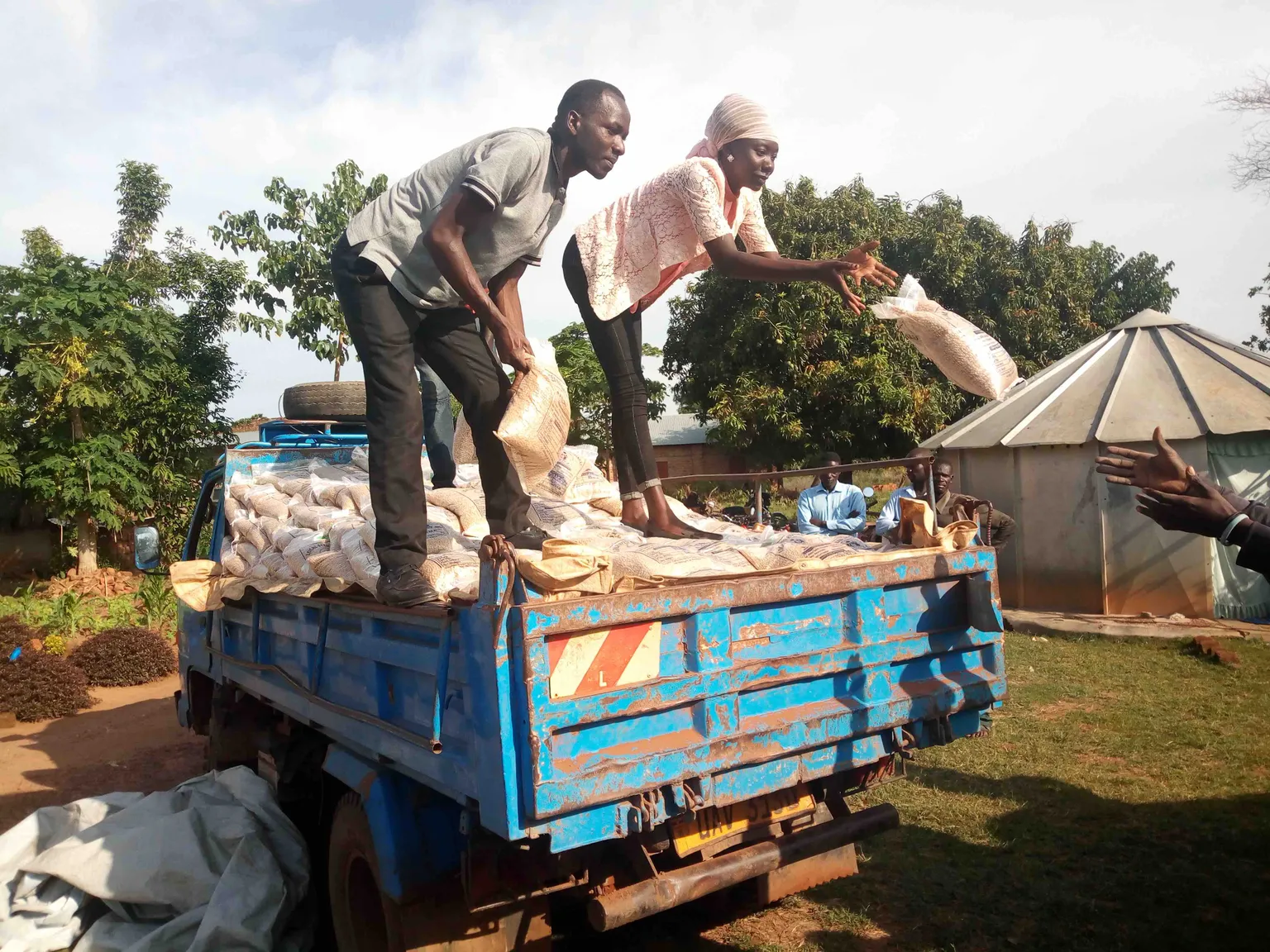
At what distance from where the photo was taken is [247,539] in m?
4.26

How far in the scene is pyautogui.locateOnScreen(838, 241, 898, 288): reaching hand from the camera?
3137 mm

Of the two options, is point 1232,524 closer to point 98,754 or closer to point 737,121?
point 737,121

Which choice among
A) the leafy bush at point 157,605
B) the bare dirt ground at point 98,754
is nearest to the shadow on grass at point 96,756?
the bare dirt ground at point 98,754

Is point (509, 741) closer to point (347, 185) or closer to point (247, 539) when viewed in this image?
point (247, 539)

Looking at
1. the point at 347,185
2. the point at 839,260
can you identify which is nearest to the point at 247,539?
the point at 839,260

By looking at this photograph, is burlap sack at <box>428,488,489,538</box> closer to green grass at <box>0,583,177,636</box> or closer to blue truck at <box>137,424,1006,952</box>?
blue truck at <box>137,424,1006,952</box>

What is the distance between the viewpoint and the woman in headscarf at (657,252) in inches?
132

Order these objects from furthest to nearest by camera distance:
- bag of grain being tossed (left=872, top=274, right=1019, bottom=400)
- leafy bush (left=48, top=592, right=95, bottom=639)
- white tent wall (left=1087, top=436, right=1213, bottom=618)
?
leafy bush (left=48, top=592, right=95, bottom=639) → white tent wall (left=1087, top=436, right=1213, bottom=618) → bag of grain being tossed (left=872, top=274, right=1019, bottom=400)

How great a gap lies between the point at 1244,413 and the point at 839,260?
29.0ft

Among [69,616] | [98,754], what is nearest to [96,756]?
[98,754]

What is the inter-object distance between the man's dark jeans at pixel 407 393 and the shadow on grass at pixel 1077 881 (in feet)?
7.20

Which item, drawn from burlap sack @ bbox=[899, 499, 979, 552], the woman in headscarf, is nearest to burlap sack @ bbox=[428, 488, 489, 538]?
the woman in headscarf

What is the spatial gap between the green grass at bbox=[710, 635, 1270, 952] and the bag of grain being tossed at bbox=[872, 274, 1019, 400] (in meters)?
2.05

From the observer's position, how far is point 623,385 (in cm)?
370
